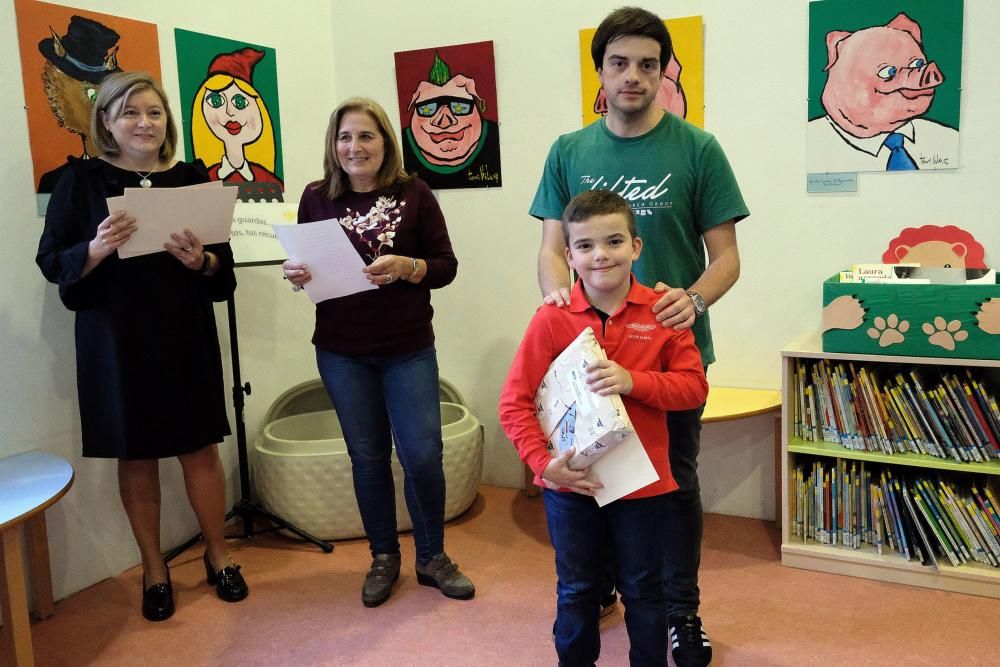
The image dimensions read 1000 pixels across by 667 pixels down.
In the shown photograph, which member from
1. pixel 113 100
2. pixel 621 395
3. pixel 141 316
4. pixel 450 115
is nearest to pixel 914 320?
pixel 621 395

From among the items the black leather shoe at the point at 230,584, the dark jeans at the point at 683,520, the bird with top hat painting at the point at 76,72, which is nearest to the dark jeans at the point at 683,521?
the dark jeans at the point at 683,520

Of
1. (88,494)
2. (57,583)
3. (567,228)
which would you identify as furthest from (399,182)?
(57,583)

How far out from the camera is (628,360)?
62.3 inches

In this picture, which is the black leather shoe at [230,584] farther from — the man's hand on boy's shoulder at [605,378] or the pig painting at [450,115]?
the pig painting at [450,115]

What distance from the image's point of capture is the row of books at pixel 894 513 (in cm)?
234

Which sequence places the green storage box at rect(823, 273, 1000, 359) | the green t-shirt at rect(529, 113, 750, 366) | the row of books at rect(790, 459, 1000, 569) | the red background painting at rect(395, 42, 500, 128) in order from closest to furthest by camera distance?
the green t-shirt at rect(529, 113, 750, 366) < the green storage box at rect(823, 273, 1000, 359) < the row of books at rect(790, 459, 1000, 569) < the red background painting at rect(395, 42, 500, 128)

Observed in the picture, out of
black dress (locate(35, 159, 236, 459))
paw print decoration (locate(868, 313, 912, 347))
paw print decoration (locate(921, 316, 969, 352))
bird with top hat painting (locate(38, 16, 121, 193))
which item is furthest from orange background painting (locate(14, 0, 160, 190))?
paw print decoration (locate(921, 316, 969, 352))

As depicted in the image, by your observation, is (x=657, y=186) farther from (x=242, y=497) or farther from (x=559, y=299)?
(x=242, y=497)

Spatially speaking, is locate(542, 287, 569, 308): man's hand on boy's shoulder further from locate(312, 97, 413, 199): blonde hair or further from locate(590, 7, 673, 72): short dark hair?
locate(312, 97, 413, 199): blonde hair

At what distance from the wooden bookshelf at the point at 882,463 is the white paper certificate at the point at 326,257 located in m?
1.29

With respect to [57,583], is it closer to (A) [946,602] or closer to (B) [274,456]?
(B) [274,456]

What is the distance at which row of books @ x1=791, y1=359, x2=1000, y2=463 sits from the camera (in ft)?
7.59

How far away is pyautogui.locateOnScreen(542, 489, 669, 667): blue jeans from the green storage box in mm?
1086
